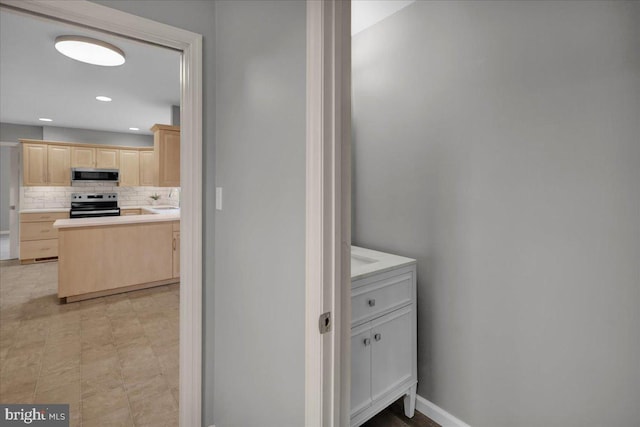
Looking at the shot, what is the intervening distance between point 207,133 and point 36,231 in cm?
614

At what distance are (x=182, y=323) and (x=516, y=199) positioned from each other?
1.72 metres

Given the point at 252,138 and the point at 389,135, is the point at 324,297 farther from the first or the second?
the point at 389,135

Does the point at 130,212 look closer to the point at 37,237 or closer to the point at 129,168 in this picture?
the point at 129,168

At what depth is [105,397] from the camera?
6.64 feet

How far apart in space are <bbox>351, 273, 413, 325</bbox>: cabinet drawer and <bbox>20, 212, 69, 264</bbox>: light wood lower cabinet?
664 cm

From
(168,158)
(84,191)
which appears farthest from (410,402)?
(84,191)

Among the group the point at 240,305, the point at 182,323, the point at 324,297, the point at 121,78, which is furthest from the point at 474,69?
the point at 121,78

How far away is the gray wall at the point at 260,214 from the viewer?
101 centimetres

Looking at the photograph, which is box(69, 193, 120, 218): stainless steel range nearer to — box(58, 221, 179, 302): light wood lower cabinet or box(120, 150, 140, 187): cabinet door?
box(120, 150, 140, 187): cabinet door

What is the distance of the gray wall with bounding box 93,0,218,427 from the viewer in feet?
4.87

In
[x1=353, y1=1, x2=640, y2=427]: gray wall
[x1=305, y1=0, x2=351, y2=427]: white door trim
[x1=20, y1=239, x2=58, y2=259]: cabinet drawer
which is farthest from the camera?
[x1=20, y1=239, x2=58, y2=259]: cabinet drawer

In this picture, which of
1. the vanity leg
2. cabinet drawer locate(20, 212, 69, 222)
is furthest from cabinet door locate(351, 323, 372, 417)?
cabinet drawer locate(20, 212, 69, 222)

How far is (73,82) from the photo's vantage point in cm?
389

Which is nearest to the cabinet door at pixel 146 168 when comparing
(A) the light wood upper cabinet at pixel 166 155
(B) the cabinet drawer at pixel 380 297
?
(A) the light wood upper cabinet at pixel 166 155
